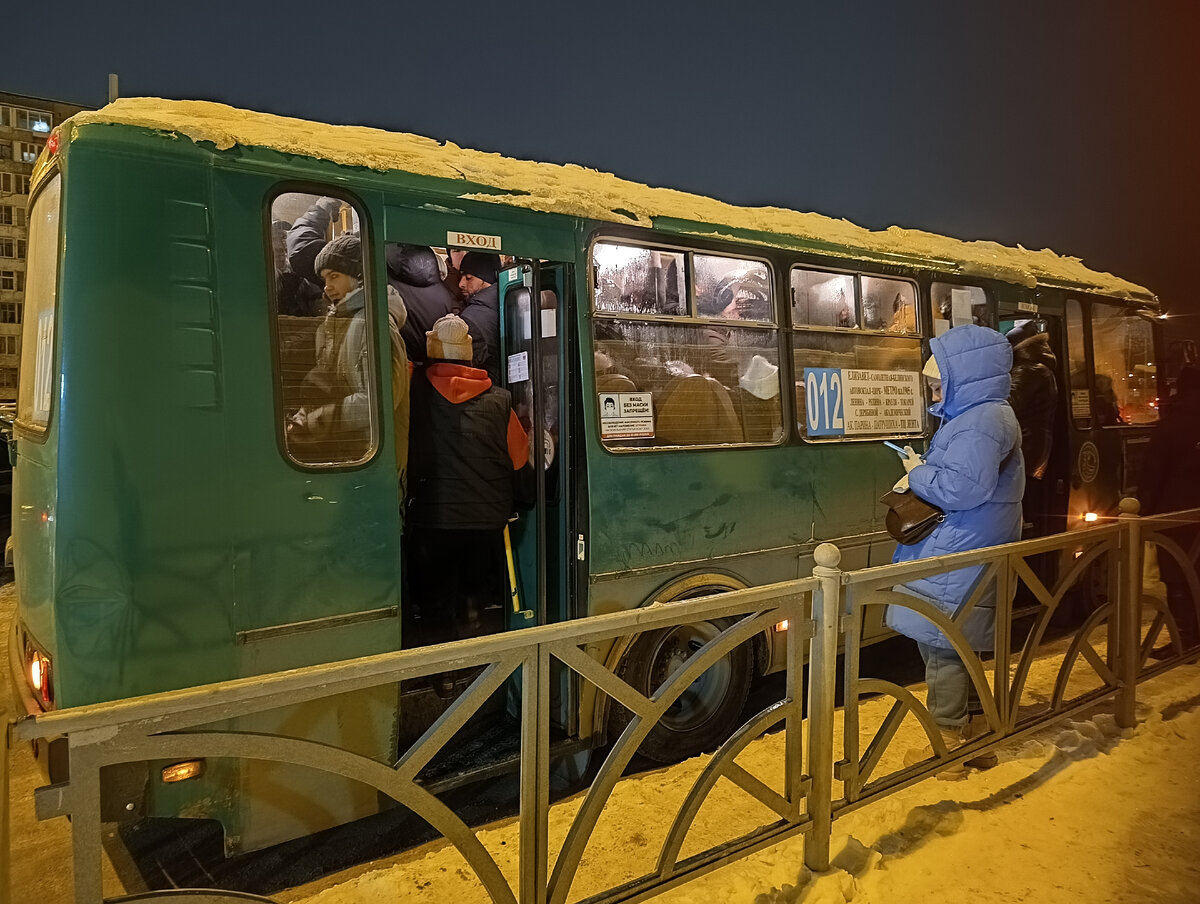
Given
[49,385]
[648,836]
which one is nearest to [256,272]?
[49,385]

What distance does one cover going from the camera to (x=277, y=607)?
10.2ft

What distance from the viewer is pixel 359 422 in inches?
132

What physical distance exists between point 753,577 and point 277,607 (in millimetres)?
2733

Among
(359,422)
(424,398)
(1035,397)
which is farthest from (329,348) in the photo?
(1035,397)

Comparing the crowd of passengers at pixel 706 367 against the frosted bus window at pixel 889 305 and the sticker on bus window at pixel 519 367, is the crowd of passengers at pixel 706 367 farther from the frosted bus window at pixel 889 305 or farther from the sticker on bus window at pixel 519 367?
the frosted bus window at pixel 889 305

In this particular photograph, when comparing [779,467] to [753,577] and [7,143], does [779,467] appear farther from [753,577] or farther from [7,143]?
[7,143]

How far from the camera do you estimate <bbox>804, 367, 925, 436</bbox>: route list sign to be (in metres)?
5.06

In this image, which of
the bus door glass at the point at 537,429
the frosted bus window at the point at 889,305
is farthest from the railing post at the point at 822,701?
the frosted bus window at the point at 889,305

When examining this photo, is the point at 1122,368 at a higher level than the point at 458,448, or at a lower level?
higher

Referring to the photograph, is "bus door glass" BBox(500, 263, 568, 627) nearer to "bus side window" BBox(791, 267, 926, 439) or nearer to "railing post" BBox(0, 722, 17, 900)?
"bus side window" BBox(791, 267, 926, 439)

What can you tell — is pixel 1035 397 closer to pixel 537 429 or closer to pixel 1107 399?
pixel 1107 399

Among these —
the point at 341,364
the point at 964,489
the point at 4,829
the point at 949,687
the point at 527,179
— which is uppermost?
the point at 527,179

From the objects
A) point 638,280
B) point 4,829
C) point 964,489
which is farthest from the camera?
point 638,280

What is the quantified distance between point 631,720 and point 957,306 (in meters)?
4.54
